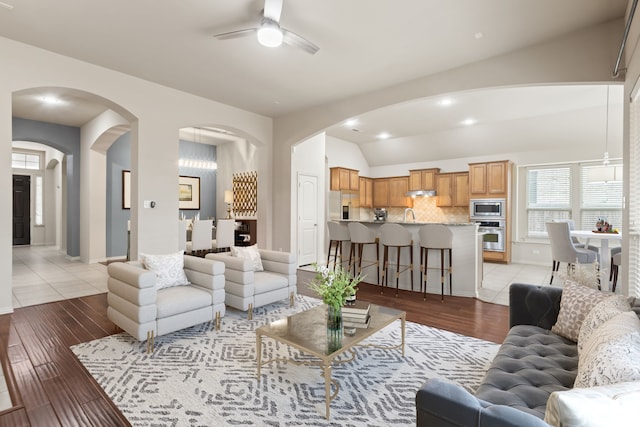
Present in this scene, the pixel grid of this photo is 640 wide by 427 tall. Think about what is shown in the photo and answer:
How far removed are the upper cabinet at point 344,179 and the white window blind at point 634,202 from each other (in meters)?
6.29

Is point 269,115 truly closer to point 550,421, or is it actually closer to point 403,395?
point 403,395

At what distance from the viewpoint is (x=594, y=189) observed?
286 inches

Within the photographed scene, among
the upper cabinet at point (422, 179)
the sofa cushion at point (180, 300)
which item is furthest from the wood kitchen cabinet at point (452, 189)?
the sofa cushion at point (180, 300)

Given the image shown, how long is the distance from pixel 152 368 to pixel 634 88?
4.52m

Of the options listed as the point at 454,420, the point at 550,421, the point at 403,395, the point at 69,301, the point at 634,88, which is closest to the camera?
the point at 550,421

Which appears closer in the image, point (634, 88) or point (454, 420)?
point (454, 420)

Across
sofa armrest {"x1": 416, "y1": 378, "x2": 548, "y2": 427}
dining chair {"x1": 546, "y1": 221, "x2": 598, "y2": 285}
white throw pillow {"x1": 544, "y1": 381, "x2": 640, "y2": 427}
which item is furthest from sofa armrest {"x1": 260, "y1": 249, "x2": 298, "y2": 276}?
dining chair {"x1": 546, "y1": 221, "x2": 598, "y2": 285}

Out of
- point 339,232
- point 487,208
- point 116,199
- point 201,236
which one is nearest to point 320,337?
point 339,232

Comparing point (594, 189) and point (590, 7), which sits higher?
point (590, 7)

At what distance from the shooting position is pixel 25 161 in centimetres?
1042

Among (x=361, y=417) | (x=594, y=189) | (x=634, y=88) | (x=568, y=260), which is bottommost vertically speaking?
(x=361, y=417)

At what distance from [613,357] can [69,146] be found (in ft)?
31.7

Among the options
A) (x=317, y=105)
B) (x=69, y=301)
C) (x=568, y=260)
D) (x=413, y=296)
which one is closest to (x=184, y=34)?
(x=317, y=105)

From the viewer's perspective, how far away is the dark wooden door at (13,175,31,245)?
33.8ft
